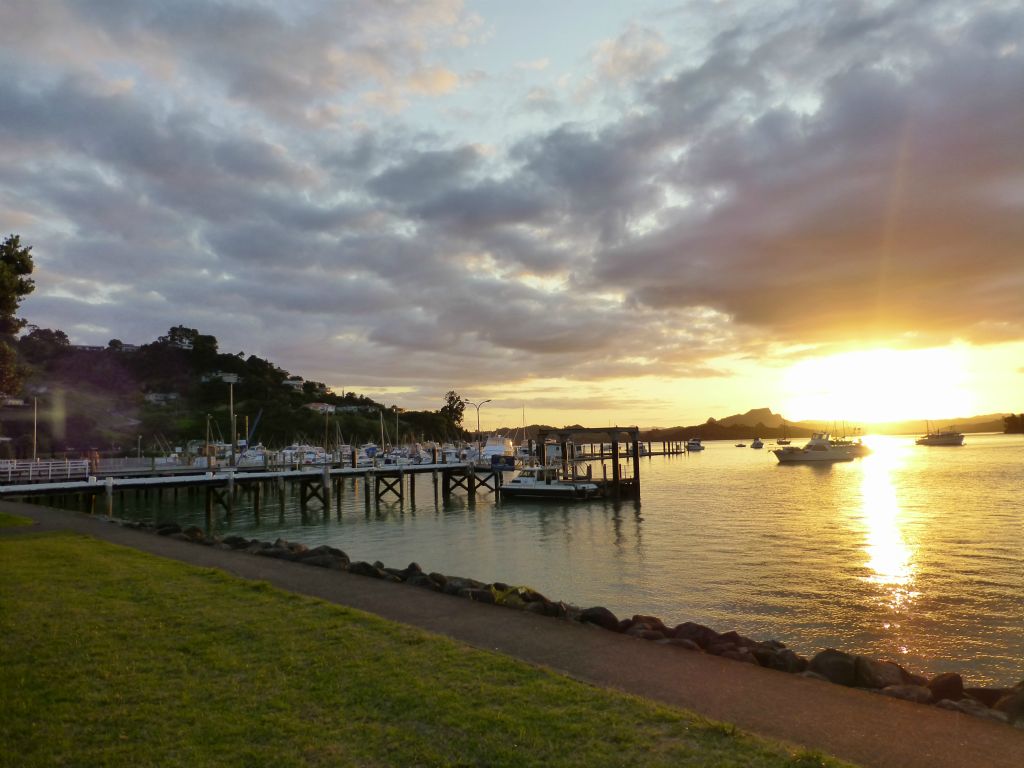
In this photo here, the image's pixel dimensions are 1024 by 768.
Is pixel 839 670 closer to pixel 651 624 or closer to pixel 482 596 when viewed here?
pixel 651 624

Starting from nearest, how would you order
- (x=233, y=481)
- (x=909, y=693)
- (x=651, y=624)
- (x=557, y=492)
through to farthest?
1. (x=909, y=693)
2. (x=651, y=624)
3. (x=233, y=481)
4. (x=557, y=492)

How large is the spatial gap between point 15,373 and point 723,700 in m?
19.3

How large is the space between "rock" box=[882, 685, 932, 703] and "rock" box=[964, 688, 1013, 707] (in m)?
1.54

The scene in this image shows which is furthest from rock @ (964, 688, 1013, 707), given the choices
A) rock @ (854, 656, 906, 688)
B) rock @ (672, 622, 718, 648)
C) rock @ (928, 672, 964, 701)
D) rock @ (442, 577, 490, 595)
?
rock @ (442, 577, 490, 595)

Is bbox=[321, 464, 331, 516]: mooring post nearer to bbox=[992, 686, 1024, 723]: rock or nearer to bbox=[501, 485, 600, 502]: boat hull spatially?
bbox=[501, 485, 600, 502]: boat hull

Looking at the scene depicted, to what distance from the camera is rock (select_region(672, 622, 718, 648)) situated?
11875 mm

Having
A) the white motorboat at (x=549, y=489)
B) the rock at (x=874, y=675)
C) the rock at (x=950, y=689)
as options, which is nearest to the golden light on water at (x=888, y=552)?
the rock at (x=950, y=689)

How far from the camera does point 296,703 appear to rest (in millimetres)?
6781

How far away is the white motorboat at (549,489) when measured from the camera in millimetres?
52281

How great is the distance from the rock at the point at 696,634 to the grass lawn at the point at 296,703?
502 cm

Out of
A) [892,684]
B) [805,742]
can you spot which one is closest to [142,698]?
[805,742]

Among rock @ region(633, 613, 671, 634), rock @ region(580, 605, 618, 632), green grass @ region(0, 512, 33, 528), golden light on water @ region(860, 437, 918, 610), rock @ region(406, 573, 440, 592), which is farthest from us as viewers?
green grass @ region(0, 512, 33, 528)

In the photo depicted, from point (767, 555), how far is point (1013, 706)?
59.4 feet

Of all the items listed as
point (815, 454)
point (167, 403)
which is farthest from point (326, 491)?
point (167, 403)
